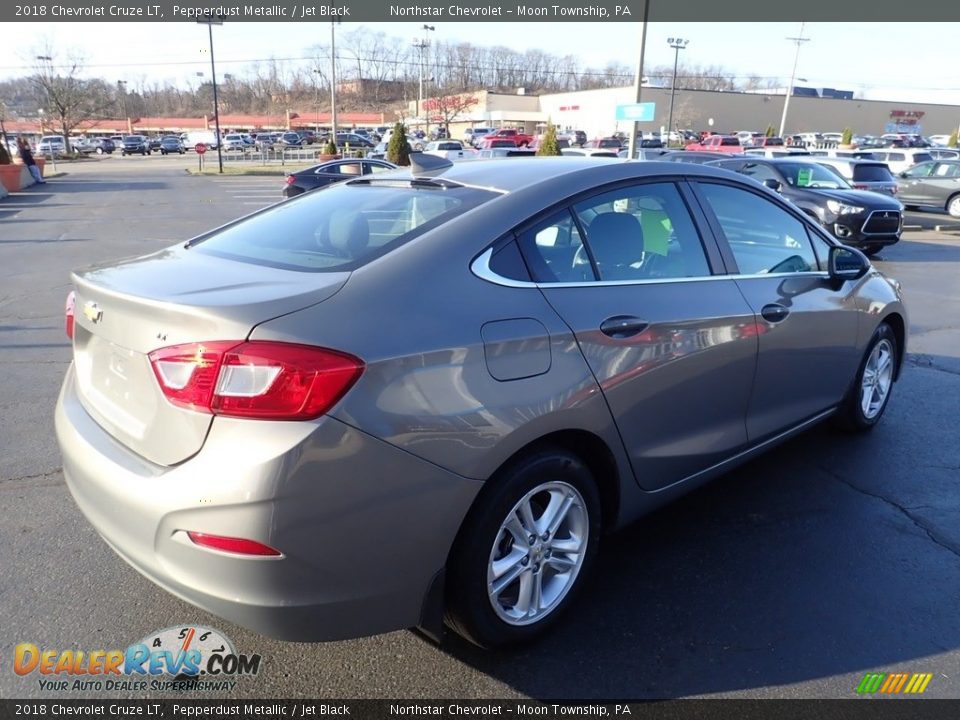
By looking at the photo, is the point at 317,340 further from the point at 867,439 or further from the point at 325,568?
the point at 867,439

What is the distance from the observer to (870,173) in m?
16.8

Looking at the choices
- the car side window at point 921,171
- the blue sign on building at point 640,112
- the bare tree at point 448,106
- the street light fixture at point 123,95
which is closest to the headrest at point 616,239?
the blue sign on building at point 640,112

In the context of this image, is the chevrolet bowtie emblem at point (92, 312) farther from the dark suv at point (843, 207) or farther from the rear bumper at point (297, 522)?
the dark suv at point (843, 207)

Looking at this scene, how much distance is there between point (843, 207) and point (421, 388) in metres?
13.1

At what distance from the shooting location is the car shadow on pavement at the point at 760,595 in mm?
2496

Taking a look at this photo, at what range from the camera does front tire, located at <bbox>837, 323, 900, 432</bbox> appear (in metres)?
4.33

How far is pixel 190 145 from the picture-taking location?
239ft

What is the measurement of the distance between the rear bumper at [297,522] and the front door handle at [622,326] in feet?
2.66

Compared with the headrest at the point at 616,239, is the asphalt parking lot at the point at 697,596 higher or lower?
lower

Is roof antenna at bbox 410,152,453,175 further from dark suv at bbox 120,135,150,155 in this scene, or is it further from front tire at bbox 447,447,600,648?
dark suv at bbox 120,135,150,155

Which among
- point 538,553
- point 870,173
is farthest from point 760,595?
point 870,173

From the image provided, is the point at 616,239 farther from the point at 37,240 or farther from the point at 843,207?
the point at 37,240

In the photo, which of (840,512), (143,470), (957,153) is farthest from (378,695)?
(957,153)

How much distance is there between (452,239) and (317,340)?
68cm
